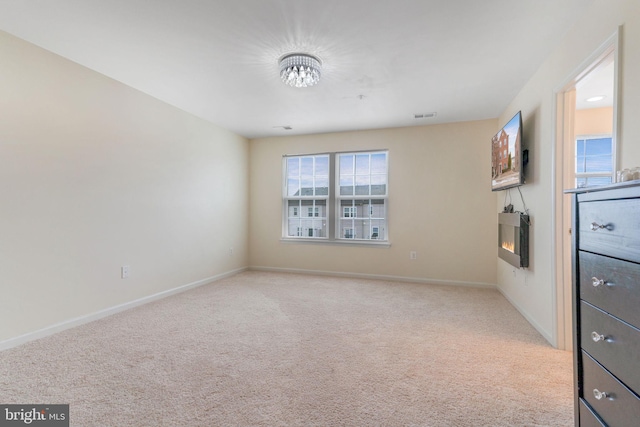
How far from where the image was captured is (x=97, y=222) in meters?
2.91

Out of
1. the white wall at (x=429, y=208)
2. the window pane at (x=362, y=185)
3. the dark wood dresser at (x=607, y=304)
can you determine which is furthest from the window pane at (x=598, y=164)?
the dark wood dresser at (x=607, y=304)

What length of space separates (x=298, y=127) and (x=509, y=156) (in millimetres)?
2944

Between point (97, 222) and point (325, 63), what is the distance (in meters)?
2.69

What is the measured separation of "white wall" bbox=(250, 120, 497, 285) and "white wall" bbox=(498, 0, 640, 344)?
2.36ft

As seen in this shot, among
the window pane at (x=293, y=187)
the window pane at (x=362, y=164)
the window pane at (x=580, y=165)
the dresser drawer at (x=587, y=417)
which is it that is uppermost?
the window pane at (x=362, y=164)

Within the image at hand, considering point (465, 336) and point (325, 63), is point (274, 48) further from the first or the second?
point (465, 336)

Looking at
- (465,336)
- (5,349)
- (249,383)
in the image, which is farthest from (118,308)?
(465,336)

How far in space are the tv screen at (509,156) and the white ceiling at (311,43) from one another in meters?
0.48

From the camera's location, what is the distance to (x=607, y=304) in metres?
1.06

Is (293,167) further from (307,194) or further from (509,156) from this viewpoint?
(509,156)

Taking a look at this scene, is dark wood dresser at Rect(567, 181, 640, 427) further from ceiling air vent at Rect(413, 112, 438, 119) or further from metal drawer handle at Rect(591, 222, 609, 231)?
ceiling air vent at Rect(413, 112, 438, 119)

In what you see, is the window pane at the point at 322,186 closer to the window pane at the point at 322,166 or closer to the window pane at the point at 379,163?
the window pane at the point at 322,166

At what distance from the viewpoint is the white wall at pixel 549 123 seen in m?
1.52

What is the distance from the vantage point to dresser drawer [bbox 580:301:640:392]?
0.93 metres
